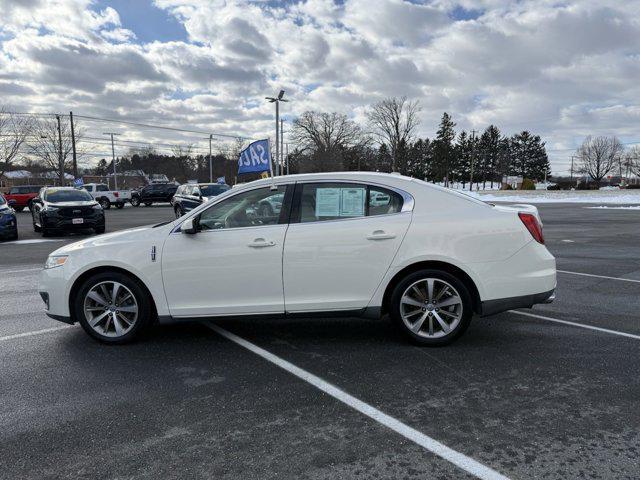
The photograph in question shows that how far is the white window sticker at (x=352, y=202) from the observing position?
4.54 m

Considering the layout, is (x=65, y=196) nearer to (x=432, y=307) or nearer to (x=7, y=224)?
(x=7, y=224)

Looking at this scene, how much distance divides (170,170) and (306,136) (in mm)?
33112

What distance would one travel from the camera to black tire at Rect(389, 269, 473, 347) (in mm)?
4465

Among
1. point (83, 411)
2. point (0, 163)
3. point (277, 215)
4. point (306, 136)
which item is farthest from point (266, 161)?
point (306, 136)

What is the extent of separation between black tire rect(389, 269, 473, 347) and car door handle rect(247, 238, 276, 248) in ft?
4.05

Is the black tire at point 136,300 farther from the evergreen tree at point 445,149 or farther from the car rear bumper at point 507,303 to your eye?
the evergreen tree at point 445,149

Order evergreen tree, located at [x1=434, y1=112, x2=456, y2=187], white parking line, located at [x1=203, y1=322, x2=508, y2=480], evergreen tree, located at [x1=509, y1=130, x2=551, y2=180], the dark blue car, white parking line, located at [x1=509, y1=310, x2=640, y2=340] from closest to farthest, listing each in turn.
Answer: white parking line, located at [x1=203, y1=322, x2=508, y2=480] < white parking line, located at [x1=509, y1=310, x2=640, y2=340] < the dark blue car < evergreen tree, located at [x1=434, y1=112, x2=456, y2=187] < evergreen tree, located at [x1=509, y1=130, x2=551, y2=180]

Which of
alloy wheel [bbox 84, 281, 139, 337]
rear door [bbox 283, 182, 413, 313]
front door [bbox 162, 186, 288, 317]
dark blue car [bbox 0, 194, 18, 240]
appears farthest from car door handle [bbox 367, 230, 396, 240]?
dark blue car [bbox 0, 194, 18, 240]

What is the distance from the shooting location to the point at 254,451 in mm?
2891

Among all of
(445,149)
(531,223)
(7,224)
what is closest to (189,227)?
(531,223)

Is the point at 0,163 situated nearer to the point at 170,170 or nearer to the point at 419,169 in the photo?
the point at 170,170

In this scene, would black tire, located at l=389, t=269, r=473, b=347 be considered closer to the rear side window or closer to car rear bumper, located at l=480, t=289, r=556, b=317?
car rear bumper, located at l=480, t=289, r=556, b=317

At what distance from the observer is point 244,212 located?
4609 millimetres

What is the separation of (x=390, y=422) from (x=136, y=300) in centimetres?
271
